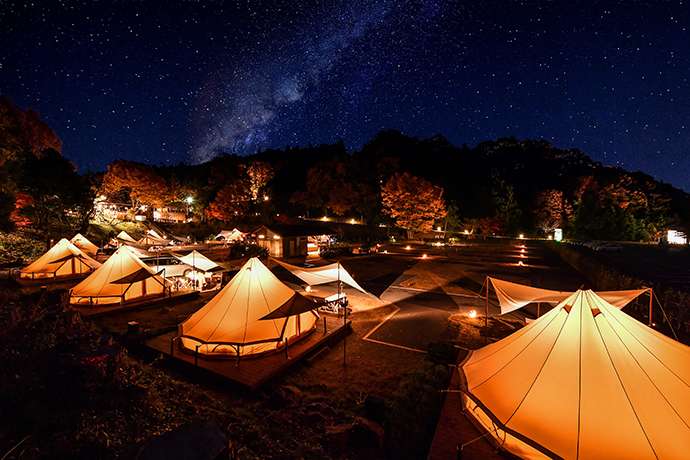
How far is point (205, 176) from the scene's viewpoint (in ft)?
200

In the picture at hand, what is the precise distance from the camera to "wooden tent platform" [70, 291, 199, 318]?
10984 mm

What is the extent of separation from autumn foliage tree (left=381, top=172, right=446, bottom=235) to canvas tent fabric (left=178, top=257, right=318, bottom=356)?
34847mm

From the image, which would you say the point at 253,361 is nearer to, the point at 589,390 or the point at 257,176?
the point at 589,390

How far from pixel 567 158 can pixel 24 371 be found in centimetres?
11167

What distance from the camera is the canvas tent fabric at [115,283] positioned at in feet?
38.0

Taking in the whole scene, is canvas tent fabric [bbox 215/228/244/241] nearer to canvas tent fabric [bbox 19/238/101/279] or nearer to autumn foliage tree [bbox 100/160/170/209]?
autumn foliage tree [bbox 100/160/170/209]

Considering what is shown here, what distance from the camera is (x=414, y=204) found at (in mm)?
41812

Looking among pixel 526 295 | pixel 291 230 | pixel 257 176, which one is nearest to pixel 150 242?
pixel 291 230

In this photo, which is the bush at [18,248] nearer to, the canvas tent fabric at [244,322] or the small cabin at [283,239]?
the small cabin at [283,239]

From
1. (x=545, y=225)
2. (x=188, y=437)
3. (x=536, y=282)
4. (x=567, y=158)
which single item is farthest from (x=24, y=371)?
(x=567, y=158)

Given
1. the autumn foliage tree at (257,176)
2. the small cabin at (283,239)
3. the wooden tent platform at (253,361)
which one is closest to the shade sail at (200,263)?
the wooden tent platform at (253,361)

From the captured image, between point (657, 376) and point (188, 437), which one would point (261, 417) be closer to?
point (188, 437)

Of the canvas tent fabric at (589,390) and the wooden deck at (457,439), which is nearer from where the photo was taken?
the canvas tent fabric at (589,390)

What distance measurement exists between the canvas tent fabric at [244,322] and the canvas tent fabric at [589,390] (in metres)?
5.21
